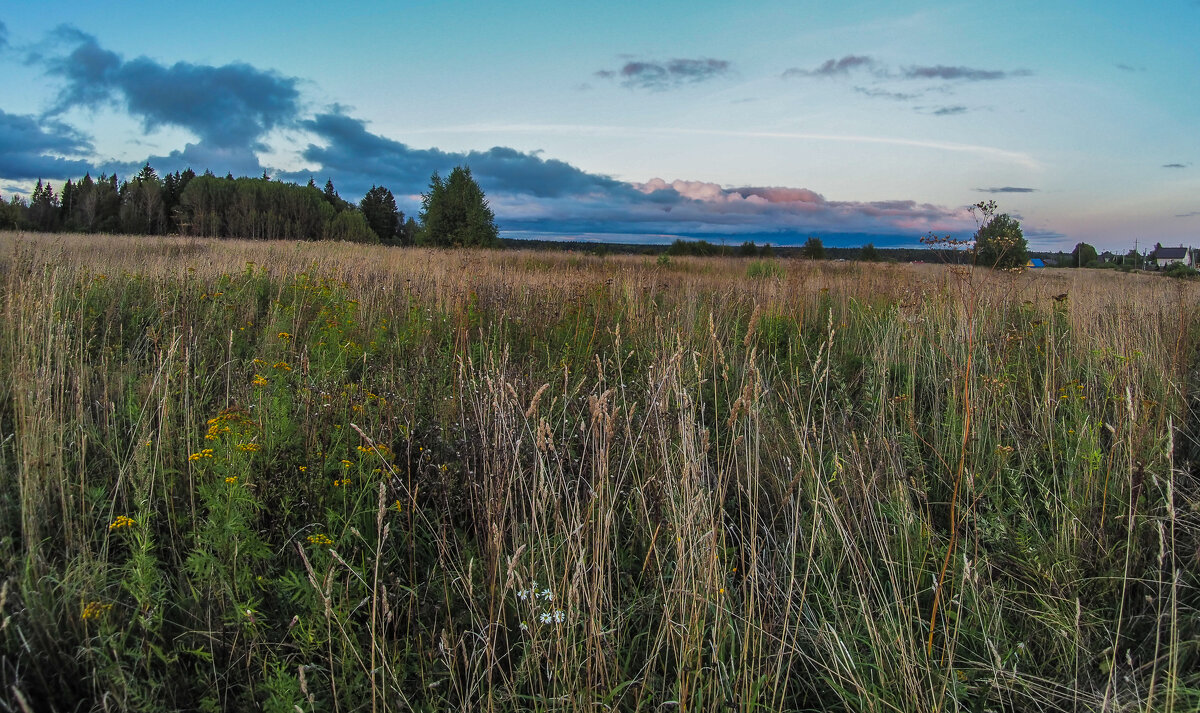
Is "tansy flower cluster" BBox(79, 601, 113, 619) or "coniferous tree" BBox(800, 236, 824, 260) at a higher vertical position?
"coniferous tree" BBox(800, 236, 824, 260)

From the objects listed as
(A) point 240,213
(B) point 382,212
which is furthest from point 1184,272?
(B) point 382,212

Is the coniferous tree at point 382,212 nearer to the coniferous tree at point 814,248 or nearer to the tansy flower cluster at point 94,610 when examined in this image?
the coniferous tree at point 814,248

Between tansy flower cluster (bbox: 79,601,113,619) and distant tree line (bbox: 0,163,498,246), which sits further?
distant tree line (bbox: 0,163,498,246)

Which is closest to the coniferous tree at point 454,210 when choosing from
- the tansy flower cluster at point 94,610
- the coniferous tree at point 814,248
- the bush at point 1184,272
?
the coniferous tree at point 814,248

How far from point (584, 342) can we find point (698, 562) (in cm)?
333

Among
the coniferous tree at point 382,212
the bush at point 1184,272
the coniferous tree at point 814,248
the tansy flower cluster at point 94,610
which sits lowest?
the tansy flower cluster at point 94,610

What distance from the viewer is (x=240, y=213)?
1403 inches

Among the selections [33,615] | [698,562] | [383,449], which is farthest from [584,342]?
[33,615]

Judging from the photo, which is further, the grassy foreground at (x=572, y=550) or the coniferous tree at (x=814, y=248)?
the coniferous tree at (x=814, y=248)

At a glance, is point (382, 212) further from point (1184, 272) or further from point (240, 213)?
point (1184, 272)

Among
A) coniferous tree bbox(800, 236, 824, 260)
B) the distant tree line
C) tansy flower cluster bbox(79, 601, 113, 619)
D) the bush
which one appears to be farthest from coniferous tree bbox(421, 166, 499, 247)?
tansy flower cluster bbox(79, 601, 113, 619)

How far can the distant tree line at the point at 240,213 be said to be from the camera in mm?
30344

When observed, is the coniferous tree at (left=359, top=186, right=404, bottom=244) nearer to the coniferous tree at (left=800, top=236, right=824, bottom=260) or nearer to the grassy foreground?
the coniferous tree at (left=800, top=236, right=824, bottom=260)

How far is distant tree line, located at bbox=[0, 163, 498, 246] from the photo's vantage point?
3034cm
